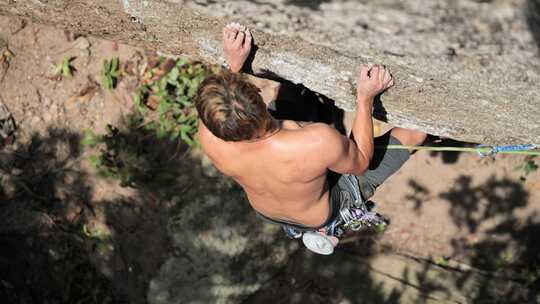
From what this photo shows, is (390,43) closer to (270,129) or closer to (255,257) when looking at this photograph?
(270,129)

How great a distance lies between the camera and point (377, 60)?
8.68 feet

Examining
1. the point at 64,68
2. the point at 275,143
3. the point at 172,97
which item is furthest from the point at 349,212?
the point at 64,68

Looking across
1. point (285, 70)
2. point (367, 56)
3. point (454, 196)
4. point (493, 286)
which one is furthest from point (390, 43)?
point (493, 286)

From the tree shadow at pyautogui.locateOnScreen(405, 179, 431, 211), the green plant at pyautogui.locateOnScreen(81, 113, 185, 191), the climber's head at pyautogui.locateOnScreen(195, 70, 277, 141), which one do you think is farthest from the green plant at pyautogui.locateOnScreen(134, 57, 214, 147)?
the climber's head at pyautogui.locateOnScreen(195, 70, 277, 141)

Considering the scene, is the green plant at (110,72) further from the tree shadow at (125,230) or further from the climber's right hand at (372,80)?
the climber's right hand at (372,80)

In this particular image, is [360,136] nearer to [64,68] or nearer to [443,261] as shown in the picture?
[443,261]

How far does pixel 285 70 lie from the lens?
10.3ft

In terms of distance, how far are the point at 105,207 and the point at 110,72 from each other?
1225 millimetres

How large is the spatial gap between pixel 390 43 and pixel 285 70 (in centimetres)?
85

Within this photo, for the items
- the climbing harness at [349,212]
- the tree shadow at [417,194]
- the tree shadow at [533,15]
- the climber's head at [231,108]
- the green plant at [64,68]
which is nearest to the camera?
the tree shadow at [533,15]

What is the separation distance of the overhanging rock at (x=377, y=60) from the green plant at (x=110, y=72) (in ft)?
3.38

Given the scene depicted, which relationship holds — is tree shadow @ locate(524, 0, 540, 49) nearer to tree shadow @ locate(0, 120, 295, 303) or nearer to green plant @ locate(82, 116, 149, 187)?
tree shadow @ locate(0, 120, 295, 303)

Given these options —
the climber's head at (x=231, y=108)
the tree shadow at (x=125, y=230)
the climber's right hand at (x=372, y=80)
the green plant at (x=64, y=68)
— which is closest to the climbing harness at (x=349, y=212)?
the climber's right hand at (x=372, y=80)

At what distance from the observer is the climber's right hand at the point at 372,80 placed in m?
2.71
